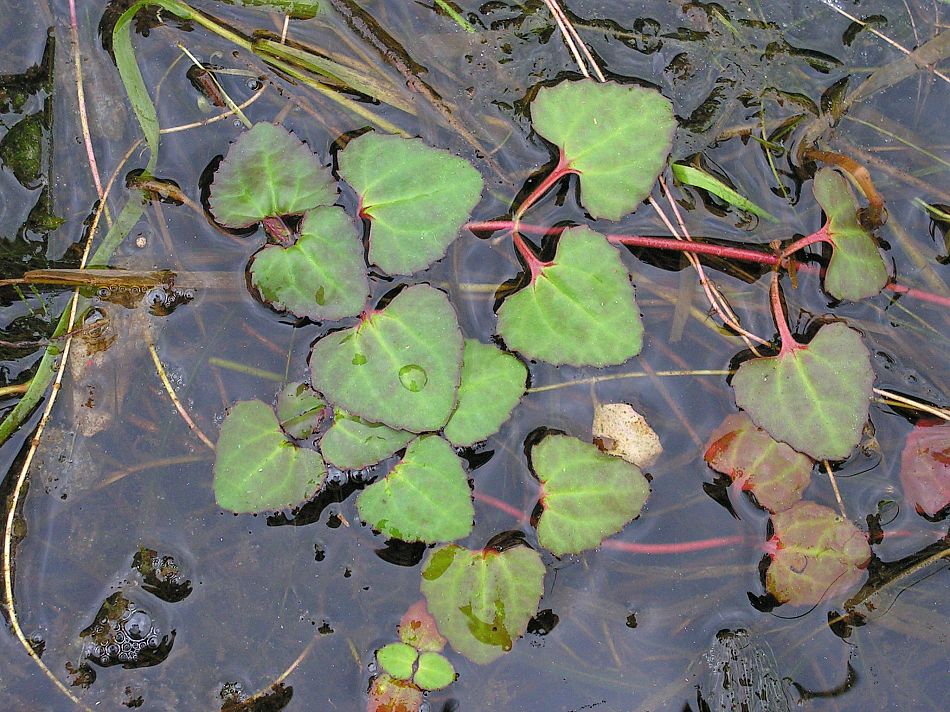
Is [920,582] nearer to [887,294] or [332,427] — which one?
[887,294]

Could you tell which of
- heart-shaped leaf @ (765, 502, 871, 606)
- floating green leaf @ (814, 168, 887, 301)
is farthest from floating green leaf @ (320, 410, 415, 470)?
floating green leaf @ (814, 168, 887, 301)

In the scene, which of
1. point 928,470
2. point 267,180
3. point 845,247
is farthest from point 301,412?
point 928,470

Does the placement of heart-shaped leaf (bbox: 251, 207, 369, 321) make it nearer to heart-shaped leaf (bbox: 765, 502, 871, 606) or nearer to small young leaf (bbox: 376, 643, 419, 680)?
small young leaf (bbox: 376, 643, 419, 680)

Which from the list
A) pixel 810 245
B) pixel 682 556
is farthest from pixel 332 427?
pixel 810 245

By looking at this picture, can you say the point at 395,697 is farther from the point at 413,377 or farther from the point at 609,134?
the point at 609,134

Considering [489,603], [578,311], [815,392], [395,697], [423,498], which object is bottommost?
[395,697]

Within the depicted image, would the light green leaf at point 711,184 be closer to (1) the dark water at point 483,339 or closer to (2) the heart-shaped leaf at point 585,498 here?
(1) the dark water at point 483,339

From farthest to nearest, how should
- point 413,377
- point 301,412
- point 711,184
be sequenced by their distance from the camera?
point 711,184 → point 301,412 → point 413,377
